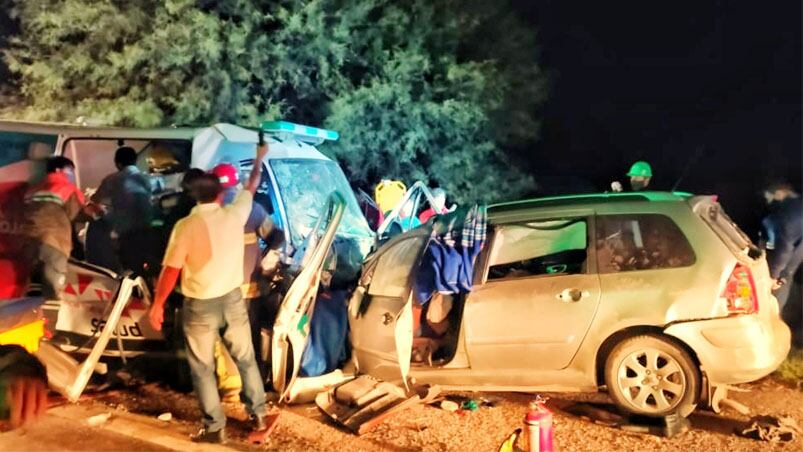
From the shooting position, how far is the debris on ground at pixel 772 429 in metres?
5.32

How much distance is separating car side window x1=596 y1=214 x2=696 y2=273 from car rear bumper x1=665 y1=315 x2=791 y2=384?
455 mm

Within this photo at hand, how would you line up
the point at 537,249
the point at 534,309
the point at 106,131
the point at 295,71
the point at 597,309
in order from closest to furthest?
the point at 597,309
the point at 534,309
the point at 537,249
the point at 106,131
the point at 295,71

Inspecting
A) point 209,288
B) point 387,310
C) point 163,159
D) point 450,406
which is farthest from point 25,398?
point 163,159

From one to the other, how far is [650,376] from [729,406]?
82 centimetres

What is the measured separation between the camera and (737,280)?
5.38 metres

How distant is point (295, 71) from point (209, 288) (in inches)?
337

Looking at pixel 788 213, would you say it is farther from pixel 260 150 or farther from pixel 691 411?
pixel 260 150

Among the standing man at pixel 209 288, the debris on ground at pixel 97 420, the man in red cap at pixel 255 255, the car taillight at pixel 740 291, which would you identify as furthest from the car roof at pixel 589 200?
the debris on ground at pixel 97 420

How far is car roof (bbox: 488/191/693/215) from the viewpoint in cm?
580

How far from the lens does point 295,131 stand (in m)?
7.59

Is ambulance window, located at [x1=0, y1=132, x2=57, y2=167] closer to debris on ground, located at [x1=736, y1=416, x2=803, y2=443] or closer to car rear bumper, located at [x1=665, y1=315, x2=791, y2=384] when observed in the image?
car rear bumper, located at [x1=665, y1=315, x2=791, y2=384]

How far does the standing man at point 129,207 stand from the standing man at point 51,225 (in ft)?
1.11

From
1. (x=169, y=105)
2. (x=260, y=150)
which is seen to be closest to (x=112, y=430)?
(x=260, y=150)

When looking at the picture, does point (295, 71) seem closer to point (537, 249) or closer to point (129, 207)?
point (129, 207)
